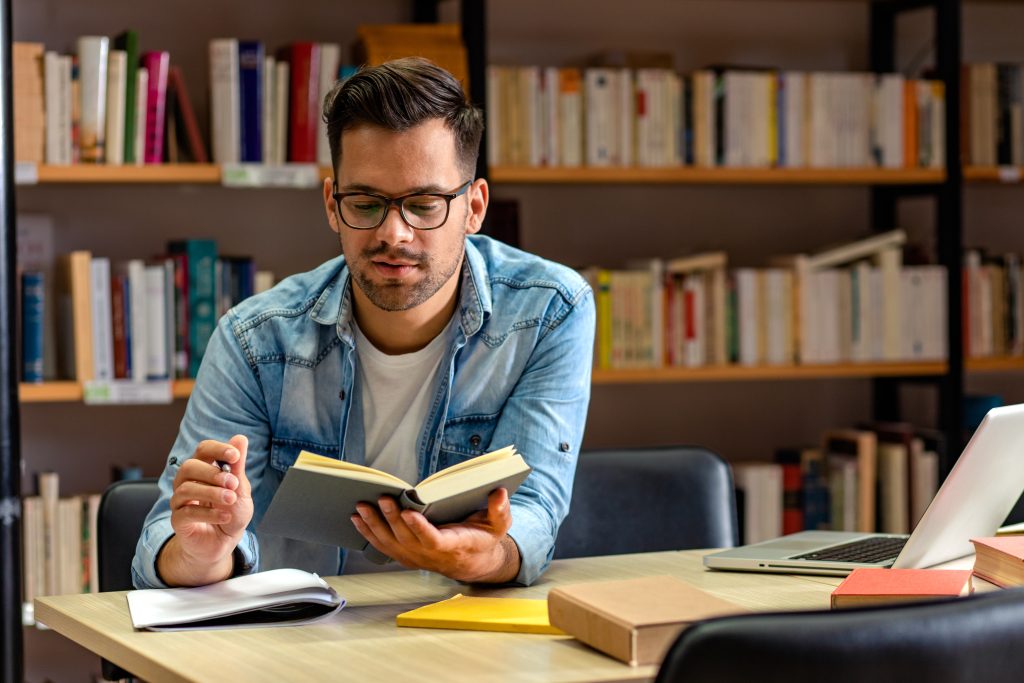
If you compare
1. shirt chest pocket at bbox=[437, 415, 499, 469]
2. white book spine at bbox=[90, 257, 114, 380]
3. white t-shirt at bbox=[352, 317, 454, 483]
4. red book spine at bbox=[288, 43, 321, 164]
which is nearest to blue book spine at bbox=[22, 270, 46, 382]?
white book spine at bbox=[90, 257, 114, 380]

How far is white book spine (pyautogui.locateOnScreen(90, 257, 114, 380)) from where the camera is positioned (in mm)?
2766

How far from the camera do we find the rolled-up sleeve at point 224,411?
5.48 ft

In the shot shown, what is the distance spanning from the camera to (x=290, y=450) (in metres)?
1.79

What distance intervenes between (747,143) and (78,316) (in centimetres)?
155

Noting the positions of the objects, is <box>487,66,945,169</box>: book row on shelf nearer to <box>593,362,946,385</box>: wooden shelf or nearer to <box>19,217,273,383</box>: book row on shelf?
<box>593,362,946,385</box>: wooden shelf

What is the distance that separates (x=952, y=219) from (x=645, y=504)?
5.30 feet

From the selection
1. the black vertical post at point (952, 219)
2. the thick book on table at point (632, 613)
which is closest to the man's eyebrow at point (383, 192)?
the thick book on table at point (632, 613)

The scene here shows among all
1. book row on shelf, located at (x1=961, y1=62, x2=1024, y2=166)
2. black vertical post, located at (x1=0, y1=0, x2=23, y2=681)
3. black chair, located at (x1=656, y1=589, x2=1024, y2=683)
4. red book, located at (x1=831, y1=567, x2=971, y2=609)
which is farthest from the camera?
book row on shelf, located at (x1=961, y1=62, x2=1024, y2=166)

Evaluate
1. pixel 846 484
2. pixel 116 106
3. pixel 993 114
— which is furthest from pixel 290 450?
pixel 993 114

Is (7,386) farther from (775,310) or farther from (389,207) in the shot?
(775,310)

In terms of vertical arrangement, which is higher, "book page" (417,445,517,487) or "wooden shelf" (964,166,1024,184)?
"wooden shelf" (964,166,1024,184)

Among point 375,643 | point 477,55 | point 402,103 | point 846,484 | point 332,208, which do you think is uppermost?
point 477,55

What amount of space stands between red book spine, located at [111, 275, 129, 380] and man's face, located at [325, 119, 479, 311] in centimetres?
119

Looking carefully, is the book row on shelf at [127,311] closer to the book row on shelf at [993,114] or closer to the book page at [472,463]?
the book page at [472,463]
